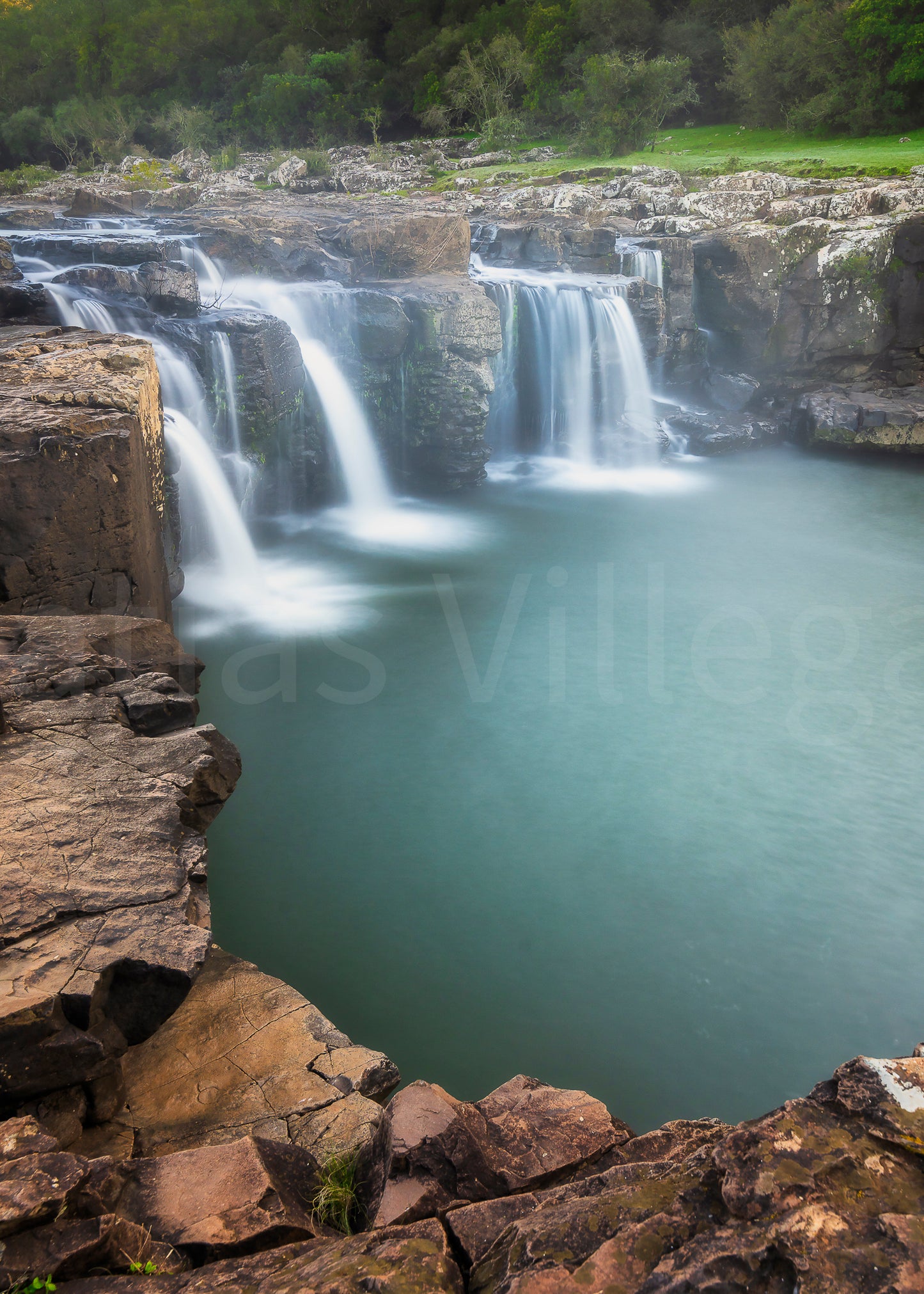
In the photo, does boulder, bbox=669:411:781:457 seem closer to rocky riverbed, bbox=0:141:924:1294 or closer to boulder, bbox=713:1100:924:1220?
rocky riverbed, bbox=0:141:924:1294

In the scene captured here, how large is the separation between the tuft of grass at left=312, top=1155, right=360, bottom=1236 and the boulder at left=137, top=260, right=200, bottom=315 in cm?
1071

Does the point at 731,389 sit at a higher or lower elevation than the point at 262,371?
lower

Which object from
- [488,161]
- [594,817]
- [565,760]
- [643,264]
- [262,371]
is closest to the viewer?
[594,817]

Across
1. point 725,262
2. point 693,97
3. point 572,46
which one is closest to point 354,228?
point 725,262

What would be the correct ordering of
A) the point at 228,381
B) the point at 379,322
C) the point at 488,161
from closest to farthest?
the point at 228,381, the point at 379,322, the point at 488,161

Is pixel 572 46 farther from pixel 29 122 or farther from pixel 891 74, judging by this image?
pixel 29 122

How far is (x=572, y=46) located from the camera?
31.6 metres

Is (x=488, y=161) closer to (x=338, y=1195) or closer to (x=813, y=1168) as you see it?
(x=338, y=1195)

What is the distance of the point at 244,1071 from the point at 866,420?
49.5ft

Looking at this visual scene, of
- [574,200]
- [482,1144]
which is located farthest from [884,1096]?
[574,200]

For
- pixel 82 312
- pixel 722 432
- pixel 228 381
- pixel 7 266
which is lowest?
pixel 722 432

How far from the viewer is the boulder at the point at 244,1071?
3031 mm

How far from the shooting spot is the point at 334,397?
12.7 m

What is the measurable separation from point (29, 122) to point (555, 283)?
110 ft
